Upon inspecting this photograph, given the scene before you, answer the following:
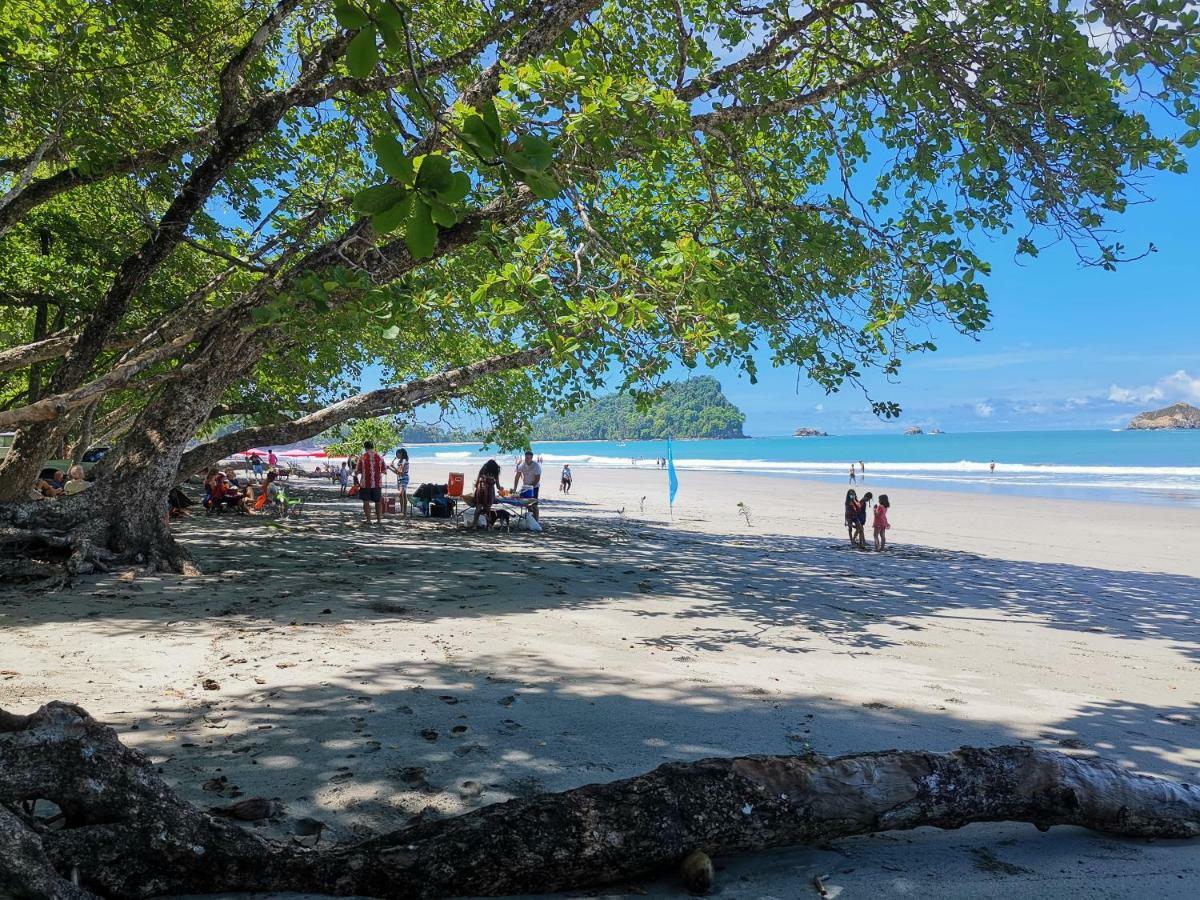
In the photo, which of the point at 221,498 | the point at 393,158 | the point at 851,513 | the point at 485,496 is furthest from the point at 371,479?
the point at 393,158

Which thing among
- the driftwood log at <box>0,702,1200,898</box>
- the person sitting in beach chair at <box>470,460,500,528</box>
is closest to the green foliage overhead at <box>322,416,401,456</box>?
the person sitting in beach chair at <box>470,460,500,528</box>

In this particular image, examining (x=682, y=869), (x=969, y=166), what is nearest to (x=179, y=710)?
(x=682, y=869)

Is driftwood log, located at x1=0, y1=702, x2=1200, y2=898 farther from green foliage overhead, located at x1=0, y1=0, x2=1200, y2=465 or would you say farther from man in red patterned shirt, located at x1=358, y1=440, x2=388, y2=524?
man in red patterned shirt, located at x1=358, y1=440, x2=388, y2=524

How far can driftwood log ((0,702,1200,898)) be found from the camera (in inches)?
81.0

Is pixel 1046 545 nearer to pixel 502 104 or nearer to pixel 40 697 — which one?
pixel 502 104

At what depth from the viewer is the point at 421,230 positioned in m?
1.45

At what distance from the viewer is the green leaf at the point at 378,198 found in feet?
4.75

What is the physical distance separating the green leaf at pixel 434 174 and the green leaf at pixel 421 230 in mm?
37

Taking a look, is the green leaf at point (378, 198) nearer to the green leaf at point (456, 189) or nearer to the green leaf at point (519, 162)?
the green leaf at point (456, 189)

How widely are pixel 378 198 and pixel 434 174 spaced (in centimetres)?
13

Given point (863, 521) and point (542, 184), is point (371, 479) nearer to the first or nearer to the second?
point (863, 521)

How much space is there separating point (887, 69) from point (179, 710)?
24.0 ft

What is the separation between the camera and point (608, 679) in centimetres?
494

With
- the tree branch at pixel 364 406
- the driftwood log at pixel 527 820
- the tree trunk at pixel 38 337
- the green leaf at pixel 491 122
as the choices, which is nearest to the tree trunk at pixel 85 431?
the tree trunk at pixel 38 337
